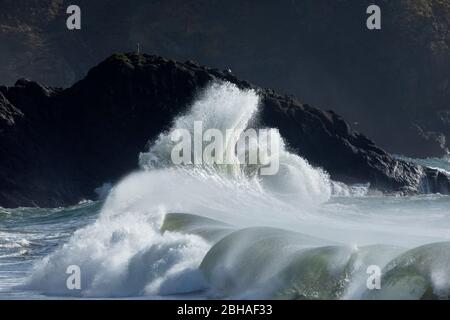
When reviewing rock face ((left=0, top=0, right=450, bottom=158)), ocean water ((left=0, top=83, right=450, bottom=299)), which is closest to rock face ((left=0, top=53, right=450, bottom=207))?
ocean water ((left=0, top=83, right=450, bottom=299))

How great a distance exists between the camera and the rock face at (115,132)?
4581 centimetres

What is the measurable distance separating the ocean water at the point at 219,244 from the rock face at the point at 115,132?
16.1 feet

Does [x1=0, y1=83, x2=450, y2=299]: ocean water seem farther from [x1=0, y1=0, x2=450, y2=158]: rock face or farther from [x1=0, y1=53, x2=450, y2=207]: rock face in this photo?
[x1=0, y1=0, x2=450, y2=158]: rock face

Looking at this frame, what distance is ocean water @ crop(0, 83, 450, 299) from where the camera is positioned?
661 inches

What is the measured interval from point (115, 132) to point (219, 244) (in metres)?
29.9

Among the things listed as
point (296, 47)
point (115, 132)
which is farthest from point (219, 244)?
point (296, 47)

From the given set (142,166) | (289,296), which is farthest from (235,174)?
(289,296)

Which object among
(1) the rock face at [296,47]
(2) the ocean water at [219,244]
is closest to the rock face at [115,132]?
(2) the ocean water at [219,244]

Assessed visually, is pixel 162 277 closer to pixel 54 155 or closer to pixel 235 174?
pixel 235 174

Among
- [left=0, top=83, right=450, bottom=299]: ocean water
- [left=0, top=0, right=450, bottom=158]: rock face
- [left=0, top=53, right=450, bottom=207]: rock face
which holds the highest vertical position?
[left=0, top=0, right=450, bottom=158]: rock face

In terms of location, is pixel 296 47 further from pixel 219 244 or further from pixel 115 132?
pixel 219 244

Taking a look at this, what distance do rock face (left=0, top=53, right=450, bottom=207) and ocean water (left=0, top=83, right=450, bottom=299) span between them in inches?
193

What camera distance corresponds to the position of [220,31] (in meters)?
142

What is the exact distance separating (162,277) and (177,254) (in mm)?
810
